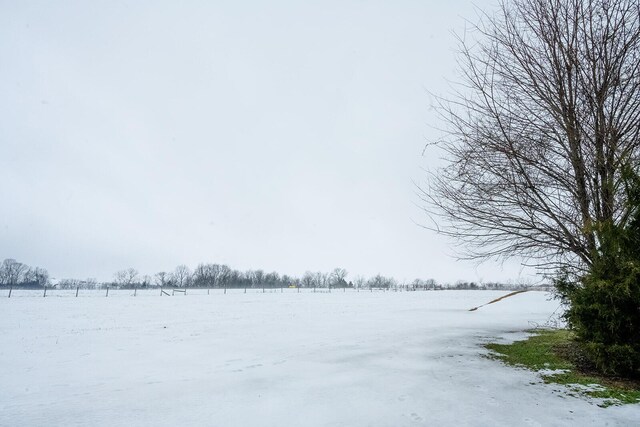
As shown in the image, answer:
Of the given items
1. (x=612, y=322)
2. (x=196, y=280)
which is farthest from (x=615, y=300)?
(x=196, y=280)

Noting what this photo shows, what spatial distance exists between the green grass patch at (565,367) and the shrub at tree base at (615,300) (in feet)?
1.11

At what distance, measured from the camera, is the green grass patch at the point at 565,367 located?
15.1ft

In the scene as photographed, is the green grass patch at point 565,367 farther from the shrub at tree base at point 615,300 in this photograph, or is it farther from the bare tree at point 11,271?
the bare tree at point 11,271

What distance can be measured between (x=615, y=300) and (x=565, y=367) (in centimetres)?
171

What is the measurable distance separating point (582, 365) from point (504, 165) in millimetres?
3990

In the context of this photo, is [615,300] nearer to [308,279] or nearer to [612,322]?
[612,322]

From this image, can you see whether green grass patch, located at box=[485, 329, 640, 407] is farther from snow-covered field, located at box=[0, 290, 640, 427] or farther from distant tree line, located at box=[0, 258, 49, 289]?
distant tree line, located at box=[0, 258, 49, 289]

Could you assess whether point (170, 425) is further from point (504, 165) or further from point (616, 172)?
point (616, 172)

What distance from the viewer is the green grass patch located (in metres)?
4.62

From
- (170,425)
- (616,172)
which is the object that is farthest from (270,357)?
(616,172)

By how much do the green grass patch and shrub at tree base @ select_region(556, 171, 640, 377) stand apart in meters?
0.34

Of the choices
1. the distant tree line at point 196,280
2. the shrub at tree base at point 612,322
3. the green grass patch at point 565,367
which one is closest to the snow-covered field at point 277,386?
the green grass patch at point 565,367

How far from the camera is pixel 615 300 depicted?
5.30 meters

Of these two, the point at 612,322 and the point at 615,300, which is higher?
the point at 615,300
